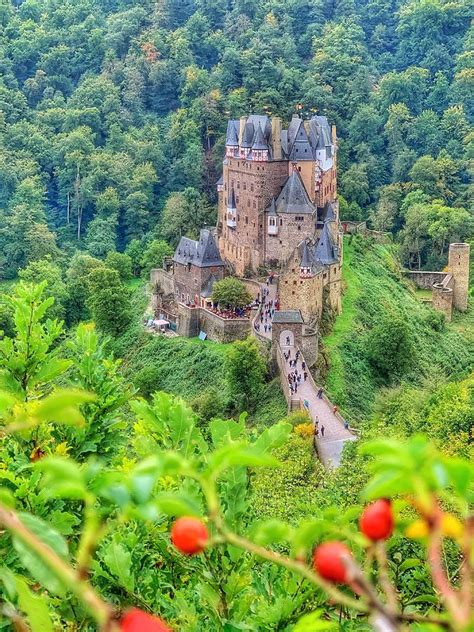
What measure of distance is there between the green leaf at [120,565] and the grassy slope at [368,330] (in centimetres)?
3205

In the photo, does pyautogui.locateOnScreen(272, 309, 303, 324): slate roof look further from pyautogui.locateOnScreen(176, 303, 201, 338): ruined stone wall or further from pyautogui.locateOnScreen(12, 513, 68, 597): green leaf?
pyautogui.locateOnScreen(12, 513, 68, 597): green leaf

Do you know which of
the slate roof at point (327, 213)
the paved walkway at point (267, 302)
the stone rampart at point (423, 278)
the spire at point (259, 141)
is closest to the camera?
the paved walkway at point (267, 302)

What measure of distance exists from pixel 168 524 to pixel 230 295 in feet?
124

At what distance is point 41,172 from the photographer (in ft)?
264

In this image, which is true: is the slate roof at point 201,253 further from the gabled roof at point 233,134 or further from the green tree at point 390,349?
the green tree at point 390,349

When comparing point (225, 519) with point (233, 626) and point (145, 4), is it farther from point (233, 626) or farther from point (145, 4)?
point (145, 4)

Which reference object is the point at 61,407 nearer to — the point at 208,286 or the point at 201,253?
the point at 208,286

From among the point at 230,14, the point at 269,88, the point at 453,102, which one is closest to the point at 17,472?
the point at 269,88

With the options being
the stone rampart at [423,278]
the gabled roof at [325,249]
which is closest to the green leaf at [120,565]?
the gabled roof at [325,249]

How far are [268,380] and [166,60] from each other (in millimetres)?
55448

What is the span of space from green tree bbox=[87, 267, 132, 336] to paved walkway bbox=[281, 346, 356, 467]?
611 inches

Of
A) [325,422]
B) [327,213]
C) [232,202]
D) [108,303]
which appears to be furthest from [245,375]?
[108,303]

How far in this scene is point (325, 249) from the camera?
47.0 m

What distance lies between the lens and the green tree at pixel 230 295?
47.0 meters
